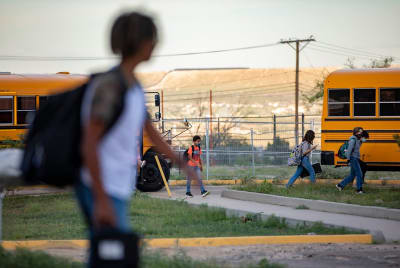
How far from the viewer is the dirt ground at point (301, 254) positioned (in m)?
→ 8.19

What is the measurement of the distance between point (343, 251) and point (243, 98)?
100 meters

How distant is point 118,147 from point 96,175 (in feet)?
0.81

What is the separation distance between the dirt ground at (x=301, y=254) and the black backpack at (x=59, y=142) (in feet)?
14.3

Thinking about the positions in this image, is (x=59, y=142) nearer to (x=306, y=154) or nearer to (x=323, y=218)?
(x=323, y=218)

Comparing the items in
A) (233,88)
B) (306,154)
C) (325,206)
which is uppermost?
(233,88)

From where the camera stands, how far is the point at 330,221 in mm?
11641

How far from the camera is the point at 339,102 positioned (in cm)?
2078

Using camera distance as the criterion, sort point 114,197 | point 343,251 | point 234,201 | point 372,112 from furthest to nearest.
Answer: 1. point 372,112
2. point 234,201
3. point 343,251
4. point 114,197

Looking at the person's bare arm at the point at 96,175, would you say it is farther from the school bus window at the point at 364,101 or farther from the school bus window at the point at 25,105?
the school bus window at the point at 364,101

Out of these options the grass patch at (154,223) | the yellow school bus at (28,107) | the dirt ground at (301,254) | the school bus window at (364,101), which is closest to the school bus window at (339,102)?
the school bus window at (364,101)

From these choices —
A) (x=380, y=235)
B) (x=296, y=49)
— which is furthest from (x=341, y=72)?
(x=296, y=49)

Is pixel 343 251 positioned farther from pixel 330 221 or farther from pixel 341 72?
pixel 341 72

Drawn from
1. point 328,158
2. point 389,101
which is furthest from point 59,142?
point 389,101

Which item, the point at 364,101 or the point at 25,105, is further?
the point at 364,101
